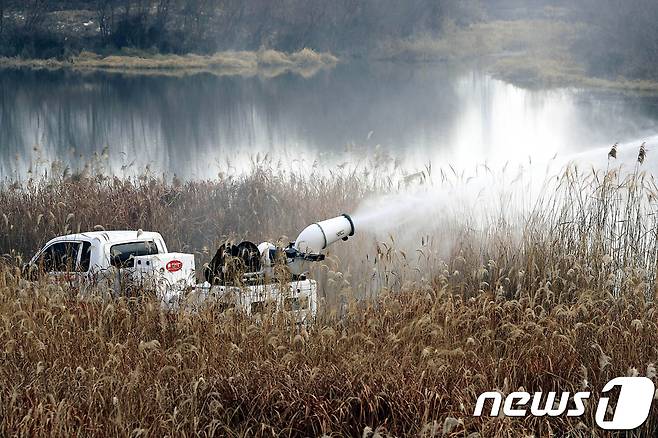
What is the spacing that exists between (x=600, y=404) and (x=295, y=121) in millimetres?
34509

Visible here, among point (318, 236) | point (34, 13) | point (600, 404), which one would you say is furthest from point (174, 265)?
point (34, 13)

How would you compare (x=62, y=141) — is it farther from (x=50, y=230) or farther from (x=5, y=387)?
(x=5, y=387)

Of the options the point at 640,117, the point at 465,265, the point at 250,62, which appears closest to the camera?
the point at 465,265

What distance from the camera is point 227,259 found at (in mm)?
10617

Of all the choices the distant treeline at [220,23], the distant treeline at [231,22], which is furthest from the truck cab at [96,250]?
the distant treeline at [220,23]

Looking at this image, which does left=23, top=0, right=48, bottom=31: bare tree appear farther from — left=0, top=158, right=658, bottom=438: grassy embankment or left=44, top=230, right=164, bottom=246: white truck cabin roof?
left=0, top=158, right=658, bottom=438: grassy embankment

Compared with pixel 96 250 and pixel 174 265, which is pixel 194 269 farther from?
pixel 96 250

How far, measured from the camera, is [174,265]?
475 inches

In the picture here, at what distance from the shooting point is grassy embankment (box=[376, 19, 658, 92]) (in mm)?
57847

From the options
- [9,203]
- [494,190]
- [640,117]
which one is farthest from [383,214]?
[640,117]

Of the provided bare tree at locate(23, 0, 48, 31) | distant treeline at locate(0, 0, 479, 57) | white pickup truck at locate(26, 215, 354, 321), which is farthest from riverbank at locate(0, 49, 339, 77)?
white pickup truck at locate(26, 215, 354, 321)

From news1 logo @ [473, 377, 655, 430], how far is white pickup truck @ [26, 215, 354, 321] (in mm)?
2562

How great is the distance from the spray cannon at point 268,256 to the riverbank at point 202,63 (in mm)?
56974

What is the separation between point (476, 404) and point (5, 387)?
3.73 meters
